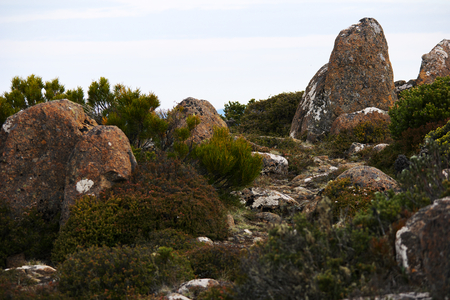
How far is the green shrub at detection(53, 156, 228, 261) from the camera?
7.07 m

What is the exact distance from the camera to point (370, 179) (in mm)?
8602

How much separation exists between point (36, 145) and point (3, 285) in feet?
13.7

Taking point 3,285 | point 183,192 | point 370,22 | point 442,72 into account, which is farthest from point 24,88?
point 442,72

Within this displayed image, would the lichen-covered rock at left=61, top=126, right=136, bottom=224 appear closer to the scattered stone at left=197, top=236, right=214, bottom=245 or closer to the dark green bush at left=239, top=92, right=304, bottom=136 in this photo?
the scattered stone at left=197, top=236, right=214, bottom=245

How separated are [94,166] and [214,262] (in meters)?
3.44

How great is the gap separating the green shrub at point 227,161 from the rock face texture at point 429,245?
232 inches

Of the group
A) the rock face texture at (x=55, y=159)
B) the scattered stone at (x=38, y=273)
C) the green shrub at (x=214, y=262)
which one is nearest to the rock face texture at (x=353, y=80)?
the rock face texture at (x=55, y=159)

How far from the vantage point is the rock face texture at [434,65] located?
21438mm

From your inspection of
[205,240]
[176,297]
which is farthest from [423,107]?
[176,297]

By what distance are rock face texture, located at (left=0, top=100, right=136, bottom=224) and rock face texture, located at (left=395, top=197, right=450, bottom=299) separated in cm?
595

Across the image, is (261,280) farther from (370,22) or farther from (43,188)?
(370,22)

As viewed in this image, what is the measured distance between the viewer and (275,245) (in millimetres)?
4176

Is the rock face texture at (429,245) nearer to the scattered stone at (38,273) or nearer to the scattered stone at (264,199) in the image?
the scattered stone at (38,273)

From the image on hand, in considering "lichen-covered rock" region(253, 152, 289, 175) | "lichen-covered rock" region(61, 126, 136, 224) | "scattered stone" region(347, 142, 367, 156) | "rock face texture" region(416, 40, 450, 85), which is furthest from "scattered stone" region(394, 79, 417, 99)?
"lichen-covered rock" region(61, 126, 136, 224)
